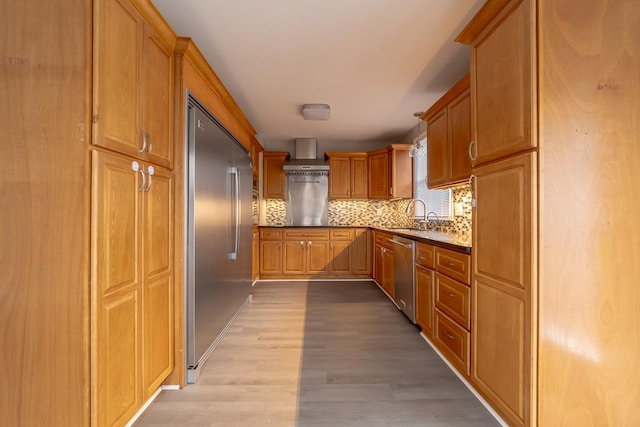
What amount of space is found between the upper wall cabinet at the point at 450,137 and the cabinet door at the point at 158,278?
2249 millimetres

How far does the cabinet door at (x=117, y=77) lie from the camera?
3.73 feet

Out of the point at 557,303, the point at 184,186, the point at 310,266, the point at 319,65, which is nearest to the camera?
the point at 557,303

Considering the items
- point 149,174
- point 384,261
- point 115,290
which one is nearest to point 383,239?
point 384,261

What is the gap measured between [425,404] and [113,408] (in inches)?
62.2

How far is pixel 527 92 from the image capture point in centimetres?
125

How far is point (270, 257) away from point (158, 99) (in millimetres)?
3404

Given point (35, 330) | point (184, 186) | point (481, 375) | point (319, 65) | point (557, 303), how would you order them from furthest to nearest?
1. point (319, 65)
2. point (184, 186)
3. point (481, 375)
4. point (557, 303)
5. point (35, 330)

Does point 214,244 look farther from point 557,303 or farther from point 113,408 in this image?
point 557,303

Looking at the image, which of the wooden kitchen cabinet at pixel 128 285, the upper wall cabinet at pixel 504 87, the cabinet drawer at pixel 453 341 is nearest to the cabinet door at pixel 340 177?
the cabinet drawer at pixel 453 341

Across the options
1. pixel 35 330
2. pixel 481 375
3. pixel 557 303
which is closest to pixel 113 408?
pixel 35 330

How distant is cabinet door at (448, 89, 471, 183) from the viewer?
235cm

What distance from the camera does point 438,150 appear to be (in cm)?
287

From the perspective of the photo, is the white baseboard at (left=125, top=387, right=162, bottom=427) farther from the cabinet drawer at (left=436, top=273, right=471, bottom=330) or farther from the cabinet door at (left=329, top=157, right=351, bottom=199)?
the cabinet door at (left=329, top=157, right=351, bottom=199)

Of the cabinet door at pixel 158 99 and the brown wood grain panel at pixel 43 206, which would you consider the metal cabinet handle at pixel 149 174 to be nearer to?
the cabinet door at pixel 158 99
